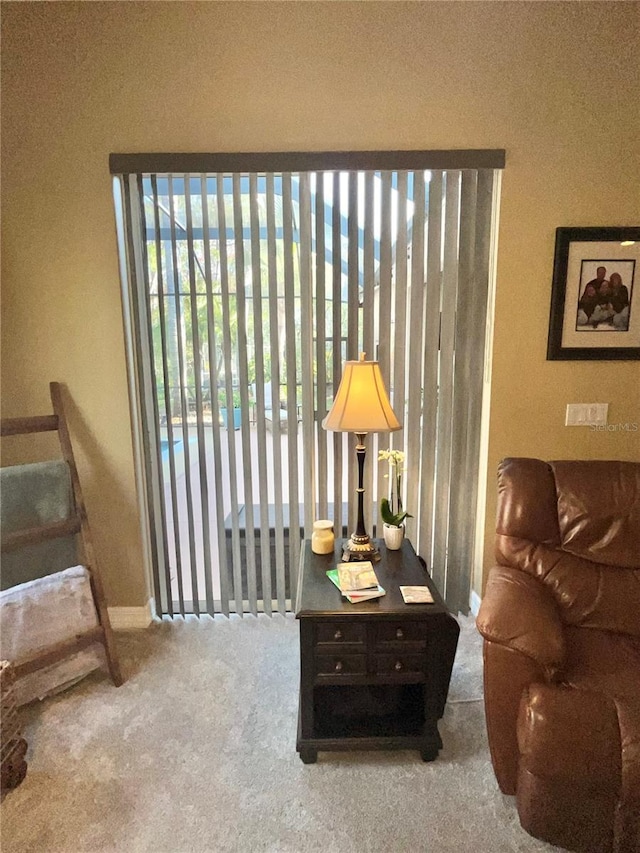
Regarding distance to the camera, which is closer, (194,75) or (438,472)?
(194,75)

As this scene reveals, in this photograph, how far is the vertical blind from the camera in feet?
7.50

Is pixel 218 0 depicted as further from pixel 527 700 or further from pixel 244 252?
pixel 527 700

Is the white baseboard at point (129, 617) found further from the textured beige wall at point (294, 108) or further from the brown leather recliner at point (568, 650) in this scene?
the brown leather recliner at point (568, 650)

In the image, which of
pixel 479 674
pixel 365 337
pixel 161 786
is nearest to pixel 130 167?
pixel 365 337

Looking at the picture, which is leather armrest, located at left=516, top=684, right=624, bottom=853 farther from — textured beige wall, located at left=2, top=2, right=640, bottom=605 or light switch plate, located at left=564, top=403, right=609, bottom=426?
textured beige wall, located at left=2, top=2, right=640, bottom=605

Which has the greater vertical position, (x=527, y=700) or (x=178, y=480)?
(x=178, y=480)

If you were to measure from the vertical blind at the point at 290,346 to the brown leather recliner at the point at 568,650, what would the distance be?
2.07ft

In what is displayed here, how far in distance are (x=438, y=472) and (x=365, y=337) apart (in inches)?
30.2

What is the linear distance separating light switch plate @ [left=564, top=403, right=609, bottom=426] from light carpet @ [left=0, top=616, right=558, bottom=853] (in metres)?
1.23

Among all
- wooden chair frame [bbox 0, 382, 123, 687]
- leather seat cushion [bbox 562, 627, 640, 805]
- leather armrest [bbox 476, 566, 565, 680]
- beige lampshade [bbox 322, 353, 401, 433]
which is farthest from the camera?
wooden chair frame [bbox 0, 382, 123, 687]

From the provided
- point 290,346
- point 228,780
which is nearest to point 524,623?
point 228,780

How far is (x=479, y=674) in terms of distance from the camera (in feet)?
7.27

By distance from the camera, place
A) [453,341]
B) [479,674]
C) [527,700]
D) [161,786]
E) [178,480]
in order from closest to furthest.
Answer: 1. [527,700]
2. [161,786]
3. [479,674]
4. [453,341]
5. [178,480]

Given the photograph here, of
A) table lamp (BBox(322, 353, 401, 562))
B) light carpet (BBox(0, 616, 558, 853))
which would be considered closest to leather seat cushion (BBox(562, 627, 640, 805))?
light carpet (BBox(0, 616, 558, 853))
